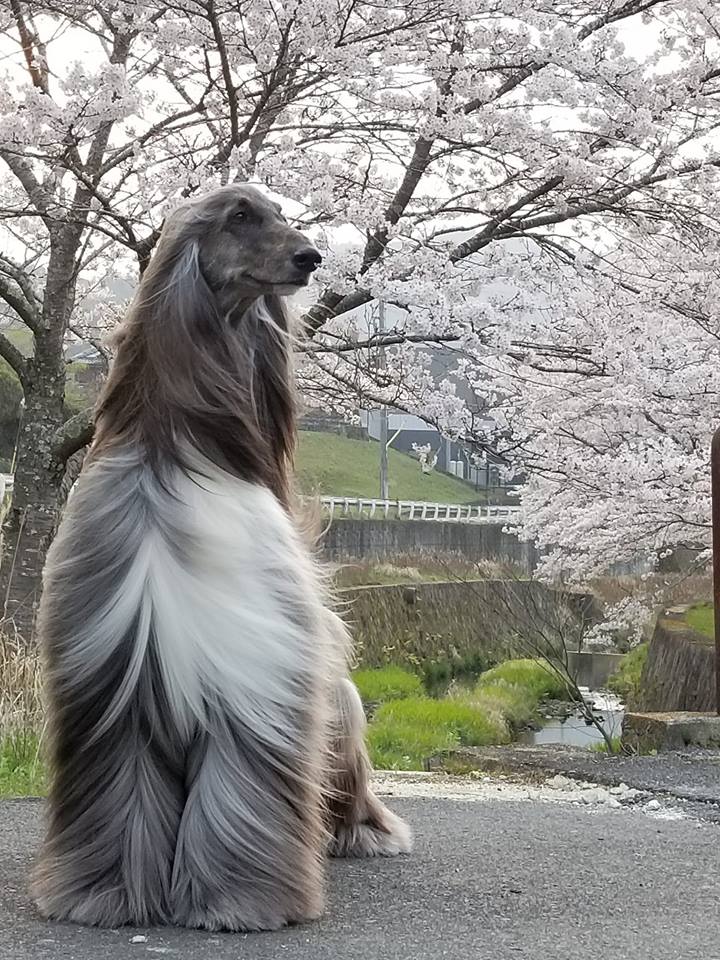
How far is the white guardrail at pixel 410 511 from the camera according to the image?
2819cm

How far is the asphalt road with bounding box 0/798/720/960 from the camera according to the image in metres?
2.81

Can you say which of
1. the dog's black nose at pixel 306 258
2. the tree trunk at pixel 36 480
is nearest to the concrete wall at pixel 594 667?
the tree trunk at pixel 36 480

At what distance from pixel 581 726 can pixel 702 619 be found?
2077mm

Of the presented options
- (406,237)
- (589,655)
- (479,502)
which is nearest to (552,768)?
(406,237)

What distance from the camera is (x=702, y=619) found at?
38.7 feet

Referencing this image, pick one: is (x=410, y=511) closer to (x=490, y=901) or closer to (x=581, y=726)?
(x=581, y=726)

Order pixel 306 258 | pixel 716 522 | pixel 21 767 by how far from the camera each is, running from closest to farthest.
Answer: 1. pixel 306 258
2. pixel 21 767
3. pixel 716 522

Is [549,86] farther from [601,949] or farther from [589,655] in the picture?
[589,655]

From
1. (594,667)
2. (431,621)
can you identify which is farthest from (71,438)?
(431,621)

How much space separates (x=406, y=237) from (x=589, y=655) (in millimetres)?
12711

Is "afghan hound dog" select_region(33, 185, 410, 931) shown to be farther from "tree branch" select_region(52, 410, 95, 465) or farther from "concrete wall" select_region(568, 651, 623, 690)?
"concrete wall" select_region(568, 651, 623, 690)

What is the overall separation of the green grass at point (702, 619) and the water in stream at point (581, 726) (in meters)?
1.06

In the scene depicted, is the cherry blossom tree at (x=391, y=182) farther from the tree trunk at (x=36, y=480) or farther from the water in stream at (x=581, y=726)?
the water in stream at (x=581, y=726)

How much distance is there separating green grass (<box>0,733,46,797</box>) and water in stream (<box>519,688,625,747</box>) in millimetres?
6005
